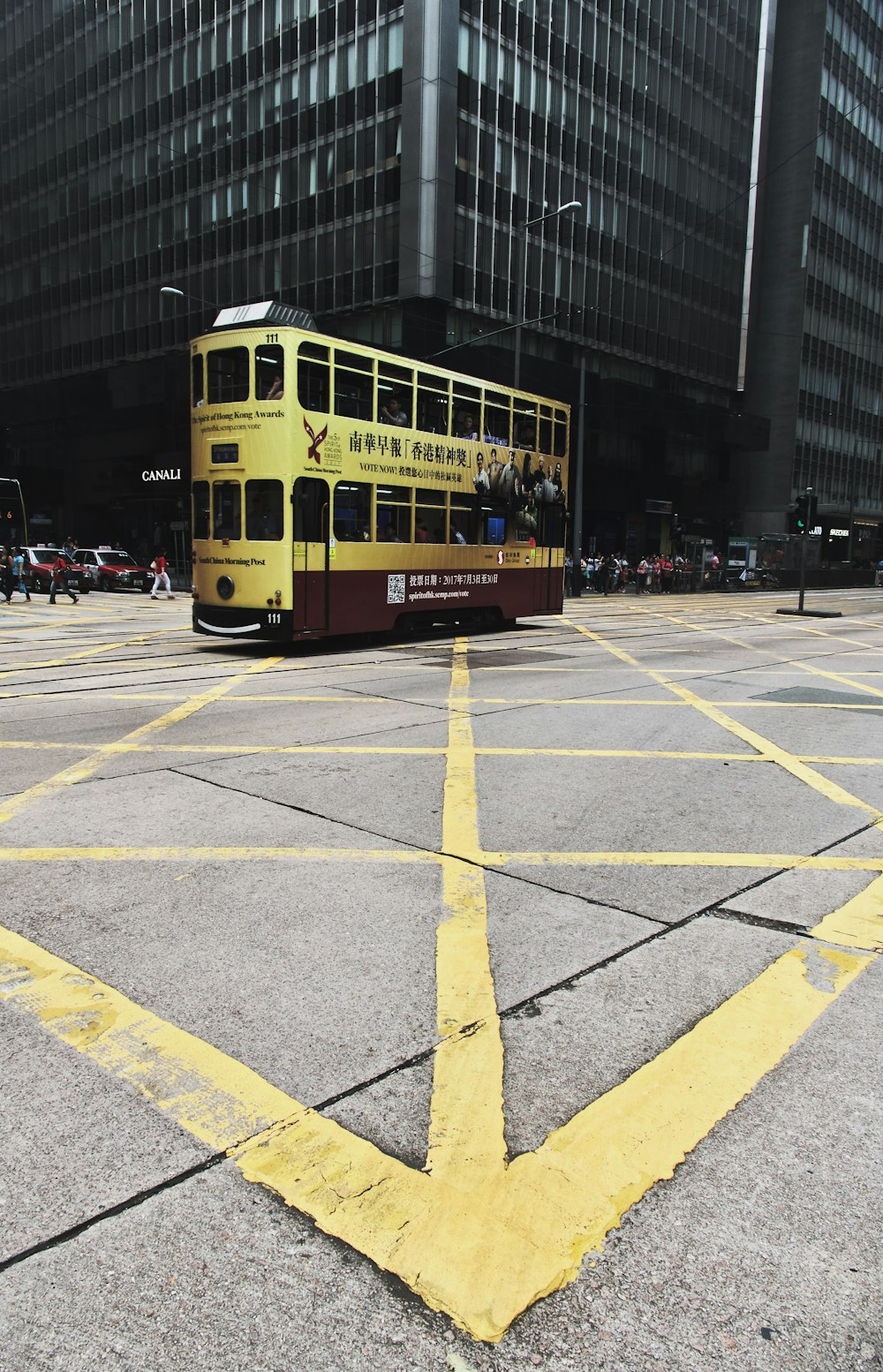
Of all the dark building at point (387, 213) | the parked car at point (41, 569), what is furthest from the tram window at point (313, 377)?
the dark building at point (387, 213)

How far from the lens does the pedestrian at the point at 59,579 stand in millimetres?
27312

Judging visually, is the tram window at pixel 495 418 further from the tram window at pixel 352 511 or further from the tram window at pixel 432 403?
the tram window at pixel 352 511

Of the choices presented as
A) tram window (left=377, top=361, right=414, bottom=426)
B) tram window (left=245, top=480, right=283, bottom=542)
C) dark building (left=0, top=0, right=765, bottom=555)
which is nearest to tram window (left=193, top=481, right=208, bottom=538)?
tram window (left=245, top=480, right=283, bottom=542)

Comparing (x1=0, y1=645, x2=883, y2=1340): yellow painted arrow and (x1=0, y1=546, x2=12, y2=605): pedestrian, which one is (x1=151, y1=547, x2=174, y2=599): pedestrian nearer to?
(x1=0, y1=546, x2=12, y2=605): pedestrian

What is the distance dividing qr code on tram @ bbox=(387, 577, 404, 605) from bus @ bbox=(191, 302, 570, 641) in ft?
0.14

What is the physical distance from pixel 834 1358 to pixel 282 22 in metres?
54.7

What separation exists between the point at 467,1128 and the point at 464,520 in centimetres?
1409

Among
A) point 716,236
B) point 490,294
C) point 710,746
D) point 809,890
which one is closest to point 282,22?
point 490,294

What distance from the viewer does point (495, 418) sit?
53.8 ft

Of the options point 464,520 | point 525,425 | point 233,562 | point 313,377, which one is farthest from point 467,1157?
point 525,425

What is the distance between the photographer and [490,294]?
138 ft

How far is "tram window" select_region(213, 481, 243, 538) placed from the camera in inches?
513

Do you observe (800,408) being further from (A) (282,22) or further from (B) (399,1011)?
(B) (399,1011)

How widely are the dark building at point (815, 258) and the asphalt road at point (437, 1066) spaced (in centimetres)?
6636
